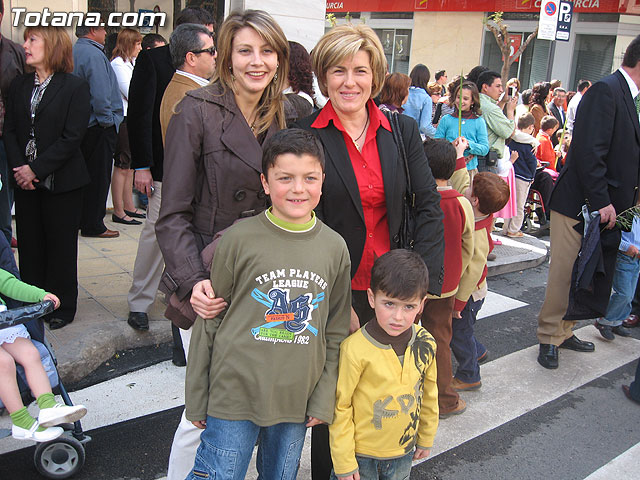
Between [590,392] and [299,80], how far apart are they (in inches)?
125

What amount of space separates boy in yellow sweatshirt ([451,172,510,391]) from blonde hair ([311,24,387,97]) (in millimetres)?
1530

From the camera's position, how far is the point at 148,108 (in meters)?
4.70

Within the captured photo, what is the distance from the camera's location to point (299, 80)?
5.02 metres

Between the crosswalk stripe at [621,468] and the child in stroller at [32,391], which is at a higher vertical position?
the child in stroller at [32,391]

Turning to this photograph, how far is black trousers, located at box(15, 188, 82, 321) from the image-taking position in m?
4.30

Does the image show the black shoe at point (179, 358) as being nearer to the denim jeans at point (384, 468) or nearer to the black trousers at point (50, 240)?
the black trousers at point (50, 240)

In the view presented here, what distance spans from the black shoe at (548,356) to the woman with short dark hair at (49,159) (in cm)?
346

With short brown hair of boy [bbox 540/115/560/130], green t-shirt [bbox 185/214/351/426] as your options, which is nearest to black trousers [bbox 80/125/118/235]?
green t-shirt [bbox 185/214/351/426]

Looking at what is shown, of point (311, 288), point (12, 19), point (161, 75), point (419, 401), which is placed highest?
point (12, 19)

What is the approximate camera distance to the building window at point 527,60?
2480cm

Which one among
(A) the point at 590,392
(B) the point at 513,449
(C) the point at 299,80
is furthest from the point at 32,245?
(A) the point at 590,392

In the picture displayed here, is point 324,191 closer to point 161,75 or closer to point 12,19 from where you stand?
point 161,75

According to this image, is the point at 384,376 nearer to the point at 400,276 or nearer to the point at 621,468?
the point at 400,276

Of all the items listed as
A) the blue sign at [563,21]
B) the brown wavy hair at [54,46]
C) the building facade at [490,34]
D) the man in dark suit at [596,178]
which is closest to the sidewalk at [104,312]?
the brown wavy hair at [54,46]
